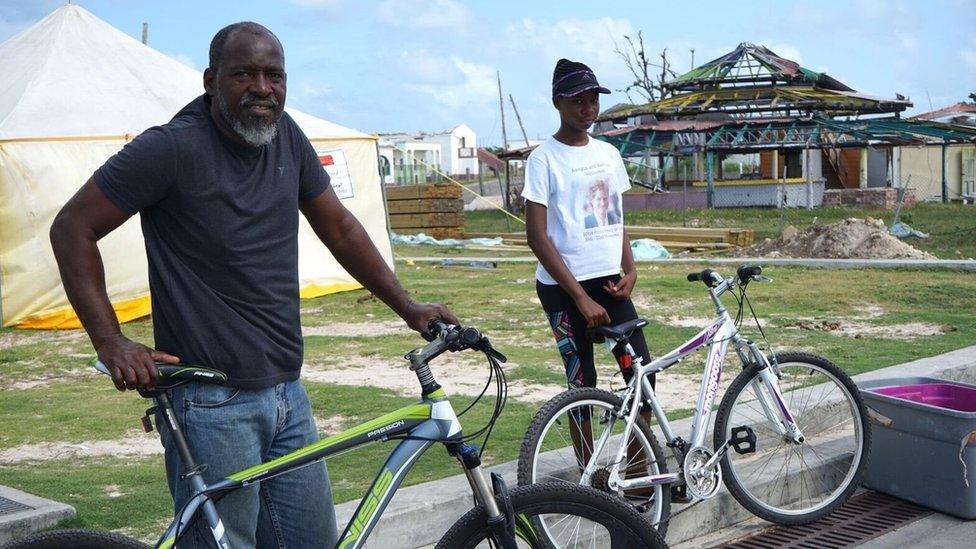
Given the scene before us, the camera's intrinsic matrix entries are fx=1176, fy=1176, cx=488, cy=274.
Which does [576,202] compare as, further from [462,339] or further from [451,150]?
[451,150]

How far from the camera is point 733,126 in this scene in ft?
114

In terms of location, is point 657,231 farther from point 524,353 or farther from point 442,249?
point 524,353

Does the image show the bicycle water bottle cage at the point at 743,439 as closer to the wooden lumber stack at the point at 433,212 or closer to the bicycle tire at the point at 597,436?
the bicycle tire at the point at 597,436

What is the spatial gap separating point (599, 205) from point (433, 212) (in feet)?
82.1

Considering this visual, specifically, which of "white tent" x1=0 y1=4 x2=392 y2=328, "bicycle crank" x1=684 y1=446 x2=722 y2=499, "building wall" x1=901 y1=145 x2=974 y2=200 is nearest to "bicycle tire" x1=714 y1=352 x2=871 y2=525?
"bicycle crank" x1=684 y1=446 x2=722 y2=499

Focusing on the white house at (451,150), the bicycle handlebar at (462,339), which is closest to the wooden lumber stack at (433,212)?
the bicycle handlebar at (462,339)

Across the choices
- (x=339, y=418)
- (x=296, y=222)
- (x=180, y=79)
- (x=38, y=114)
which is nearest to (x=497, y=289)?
(x=180, y=79)

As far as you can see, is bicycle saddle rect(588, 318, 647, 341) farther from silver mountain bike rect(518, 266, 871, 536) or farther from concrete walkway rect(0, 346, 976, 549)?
concrete walkway rect(0, 346, 976, 549)

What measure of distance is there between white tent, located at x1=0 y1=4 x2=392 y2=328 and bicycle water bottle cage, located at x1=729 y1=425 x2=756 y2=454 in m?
10.4

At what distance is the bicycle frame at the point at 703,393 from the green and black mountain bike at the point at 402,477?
5.45ft

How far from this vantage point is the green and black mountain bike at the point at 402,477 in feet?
10.2

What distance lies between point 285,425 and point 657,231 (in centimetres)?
2311

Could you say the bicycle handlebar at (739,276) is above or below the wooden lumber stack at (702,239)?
above

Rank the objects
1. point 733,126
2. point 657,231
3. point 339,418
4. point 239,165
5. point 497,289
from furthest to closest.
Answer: point 733,126 → point 657,231 → point 497,289 → point 339,418 → point 239,165
